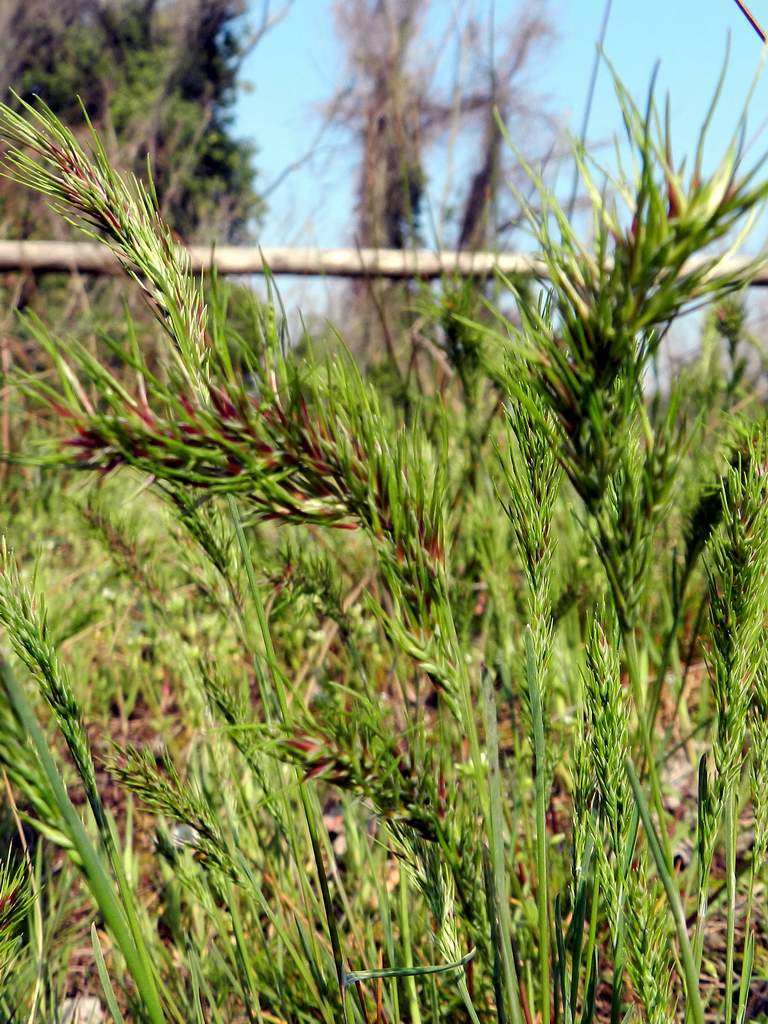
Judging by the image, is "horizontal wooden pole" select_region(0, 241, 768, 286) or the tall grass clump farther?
"horizontal wooden pole" select_region(0, 241, 768, 286)

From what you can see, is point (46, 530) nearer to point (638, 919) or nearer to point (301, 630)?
point (301, 630)

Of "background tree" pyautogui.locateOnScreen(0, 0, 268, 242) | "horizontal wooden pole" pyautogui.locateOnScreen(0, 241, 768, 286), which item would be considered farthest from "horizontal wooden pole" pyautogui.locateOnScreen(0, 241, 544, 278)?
"background tree" pyautogui.locateOnScreen(0, 0, 268, 242)

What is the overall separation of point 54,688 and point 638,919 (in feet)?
1.59

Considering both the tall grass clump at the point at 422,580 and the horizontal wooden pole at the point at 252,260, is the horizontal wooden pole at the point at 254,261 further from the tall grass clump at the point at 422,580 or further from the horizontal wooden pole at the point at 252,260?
the tall grass clump at the point at 422,580

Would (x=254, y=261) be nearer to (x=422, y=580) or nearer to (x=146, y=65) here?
(x=422, y=580)

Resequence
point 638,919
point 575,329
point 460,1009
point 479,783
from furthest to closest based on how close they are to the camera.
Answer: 1. point 460,1009
2. point 638,919
3. point 479,783
4. point 575,329

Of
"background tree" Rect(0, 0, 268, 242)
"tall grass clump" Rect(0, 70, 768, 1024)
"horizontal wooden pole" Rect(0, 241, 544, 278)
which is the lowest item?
"tall grass clump" Rect(0, 70, 768, 1024)

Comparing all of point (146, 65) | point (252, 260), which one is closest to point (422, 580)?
point (252, 260)

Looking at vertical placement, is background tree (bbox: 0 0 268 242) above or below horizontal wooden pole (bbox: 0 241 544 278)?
above

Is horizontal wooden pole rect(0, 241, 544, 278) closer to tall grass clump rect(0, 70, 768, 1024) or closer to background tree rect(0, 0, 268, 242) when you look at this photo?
tall grass clump rect(0, 70, 768, 1024)

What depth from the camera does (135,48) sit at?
15.1m

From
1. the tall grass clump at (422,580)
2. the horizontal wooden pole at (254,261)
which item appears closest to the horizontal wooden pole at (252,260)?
the horizontal wooden pole at (254,261)

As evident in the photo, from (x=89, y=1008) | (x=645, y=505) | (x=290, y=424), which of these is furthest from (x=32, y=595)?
(x=89, y=1008)

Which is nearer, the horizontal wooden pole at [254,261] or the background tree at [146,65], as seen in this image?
the horizontal wooden pole at [254,261]
